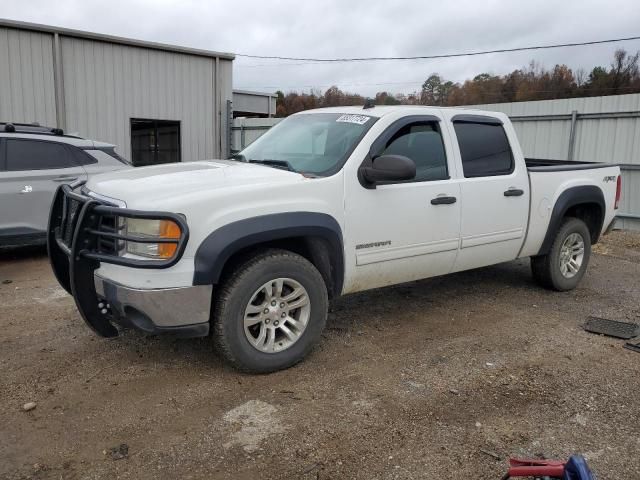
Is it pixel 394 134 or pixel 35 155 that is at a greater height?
pixel 394 134

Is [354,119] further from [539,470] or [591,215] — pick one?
[591,215]

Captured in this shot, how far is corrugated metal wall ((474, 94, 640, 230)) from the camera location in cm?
1105

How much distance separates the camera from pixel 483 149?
526 cm

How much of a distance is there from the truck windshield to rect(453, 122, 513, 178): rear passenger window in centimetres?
106

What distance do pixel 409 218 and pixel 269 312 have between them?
143 centimetres

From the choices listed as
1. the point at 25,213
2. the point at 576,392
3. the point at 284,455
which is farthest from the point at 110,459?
the point at 25,213

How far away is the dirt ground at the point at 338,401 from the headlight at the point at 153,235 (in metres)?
0.95

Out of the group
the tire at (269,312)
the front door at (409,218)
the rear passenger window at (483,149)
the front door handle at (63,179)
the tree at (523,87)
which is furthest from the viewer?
the tree at (523,87)

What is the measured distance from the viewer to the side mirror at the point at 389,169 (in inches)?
159

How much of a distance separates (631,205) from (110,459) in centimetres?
1109

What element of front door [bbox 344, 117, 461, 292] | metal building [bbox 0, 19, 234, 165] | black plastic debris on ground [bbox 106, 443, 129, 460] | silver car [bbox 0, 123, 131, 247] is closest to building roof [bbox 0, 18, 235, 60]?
metal building [bbox 0, 19, 234, 165]

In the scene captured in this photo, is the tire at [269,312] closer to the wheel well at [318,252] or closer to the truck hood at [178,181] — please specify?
the wheel well at [318,252]

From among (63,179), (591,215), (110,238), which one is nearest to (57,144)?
(63,179)

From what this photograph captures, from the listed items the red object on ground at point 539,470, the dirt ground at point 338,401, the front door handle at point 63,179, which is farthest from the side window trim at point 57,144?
the red object on ground at point 539,470
